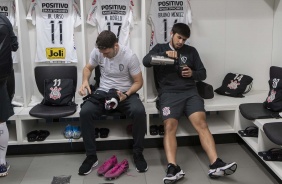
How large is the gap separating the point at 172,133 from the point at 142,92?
2.81 ft

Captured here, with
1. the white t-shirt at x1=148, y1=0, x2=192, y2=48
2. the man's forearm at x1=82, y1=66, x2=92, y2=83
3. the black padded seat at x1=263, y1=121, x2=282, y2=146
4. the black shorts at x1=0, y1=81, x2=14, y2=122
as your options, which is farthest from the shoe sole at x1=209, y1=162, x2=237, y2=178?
the black shorts at x1=0, y1=81, x2=14, y2=122

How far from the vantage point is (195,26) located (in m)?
3.52

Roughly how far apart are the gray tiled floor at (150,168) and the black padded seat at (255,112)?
425 millimetres

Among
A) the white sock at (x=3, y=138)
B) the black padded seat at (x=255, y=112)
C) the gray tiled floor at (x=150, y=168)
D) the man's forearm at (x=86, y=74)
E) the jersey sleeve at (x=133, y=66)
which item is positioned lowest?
the gray tiled floor at (x=150, y=168)

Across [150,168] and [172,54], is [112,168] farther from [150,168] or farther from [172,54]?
[172,54]

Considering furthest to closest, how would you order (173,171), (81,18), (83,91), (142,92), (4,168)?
(142,92) < (81,18) < (83,91) < (4,168) < (173,171)

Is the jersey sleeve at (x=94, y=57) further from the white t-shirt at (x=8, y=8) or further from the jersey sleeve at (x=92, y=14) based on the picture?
the white t-shirt at (x=8, y=8)

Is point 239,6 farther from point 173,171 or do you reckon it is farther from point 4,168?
Result: point 4,168

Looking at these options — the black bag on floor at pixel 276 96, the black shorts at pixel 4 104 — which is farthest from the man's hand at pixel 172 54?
the black shorts at pixel 4 104

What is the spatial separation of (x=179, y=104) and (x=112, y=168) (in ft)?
2.57

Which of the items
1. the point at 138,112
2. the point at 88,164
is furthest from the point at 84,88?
the point at 88,164

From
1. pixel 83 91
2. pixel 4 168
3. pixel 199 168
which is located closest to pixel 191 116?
pixel 199 168

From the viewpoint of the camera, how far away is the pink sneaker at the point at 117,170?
2618 mm

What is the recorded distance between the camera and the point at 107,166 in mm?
2717
